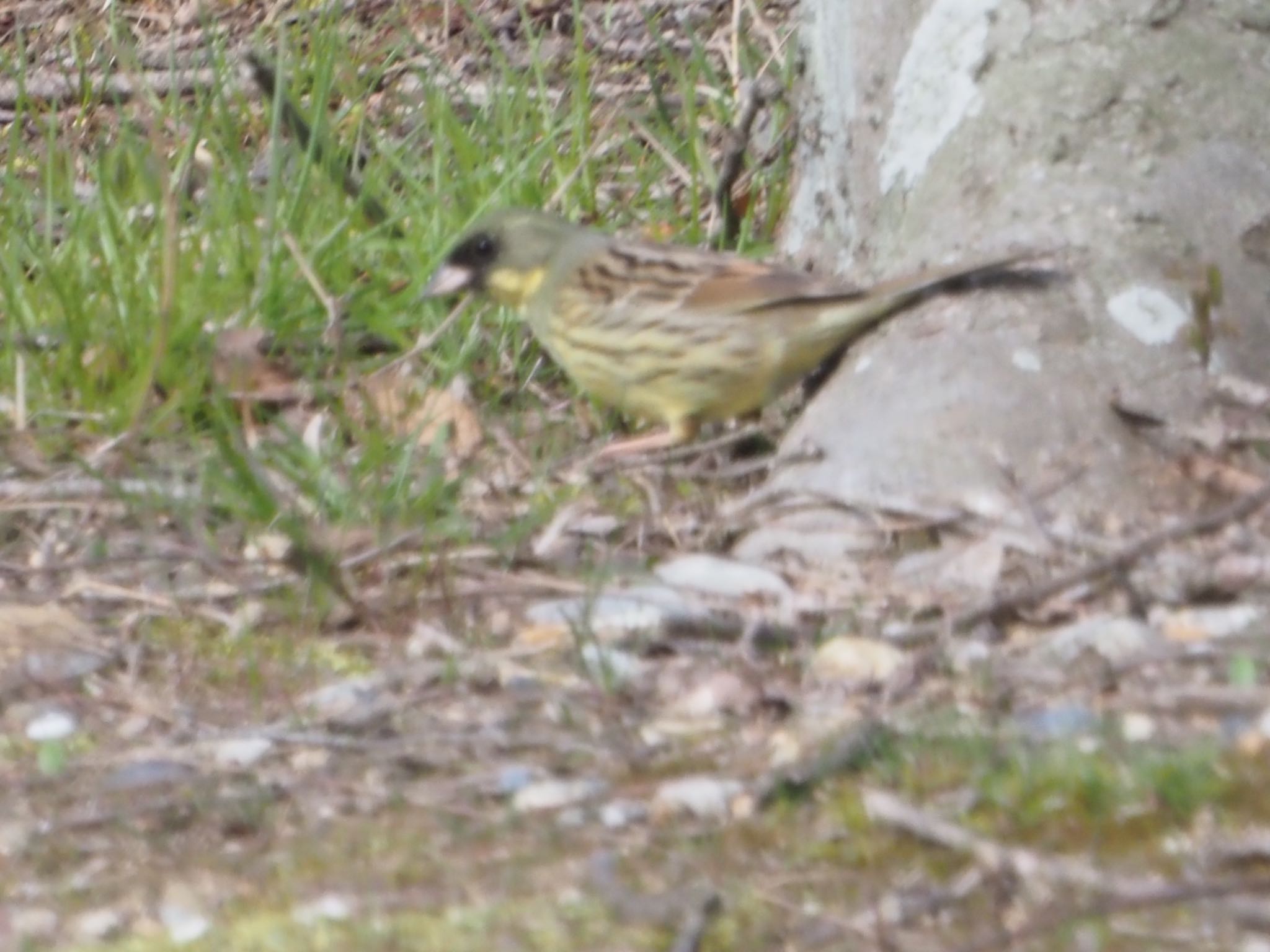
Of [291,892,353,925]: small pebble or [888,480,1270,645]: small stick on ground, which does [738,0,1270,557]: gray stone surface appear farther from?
[291,892,353,925]: small pebble

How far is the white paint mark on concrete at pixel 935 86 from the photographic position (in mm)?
4121

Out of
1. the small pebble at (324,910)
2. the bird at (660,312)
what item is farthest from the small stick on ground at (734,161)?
the small pebble at (324,910)

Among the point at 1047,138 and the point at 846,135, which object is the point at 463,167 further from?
the point at 1047,138

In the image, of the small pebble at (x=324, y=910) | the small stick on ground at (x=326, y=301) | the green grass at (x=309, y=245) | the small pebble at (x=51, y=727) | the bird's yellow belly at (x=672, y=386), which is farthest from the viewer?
the small stick on ground at (x=326, y=301)

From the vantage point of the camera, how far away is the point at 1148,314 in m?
3.82

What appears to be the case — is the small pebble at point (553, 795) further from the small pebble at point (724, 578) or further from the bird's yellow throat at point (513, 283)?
the bird's yellow throat at point (513, 283)

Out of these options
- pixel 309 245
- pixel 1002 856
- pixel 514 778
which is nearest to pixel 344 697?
pixel 514 778

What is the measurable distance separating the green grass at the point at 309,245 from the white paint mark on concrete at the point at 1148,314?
110cm

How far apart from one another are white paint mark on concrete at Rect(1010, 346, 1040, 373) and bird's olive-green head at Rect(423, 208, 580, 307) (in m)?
1.32

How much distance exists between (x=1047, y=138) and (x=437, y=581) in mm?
1447

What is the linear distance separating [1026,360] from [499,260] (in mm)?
1394

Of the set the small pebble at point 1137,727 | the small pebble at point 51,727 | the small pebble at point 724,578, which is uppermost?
the small pebble at point 1137,727

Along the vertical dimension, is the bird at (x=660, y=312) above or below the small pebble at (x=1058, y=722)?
below

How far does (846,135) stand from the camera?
14.7 feet
